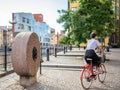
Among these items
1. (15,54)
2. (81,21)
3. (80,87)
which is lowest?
(80,87)

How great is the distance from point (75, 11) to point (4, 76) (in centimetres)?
1356

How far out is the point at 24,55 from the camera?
380 inches

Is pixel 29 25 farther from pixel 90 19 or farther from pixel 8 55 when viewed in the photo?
pixel 90 19

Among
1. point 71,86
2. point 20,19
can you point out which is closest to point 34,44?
point 71,86

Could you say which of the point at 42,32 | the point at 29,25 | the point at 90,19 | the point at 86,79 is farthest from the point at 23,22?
the point at 86,79

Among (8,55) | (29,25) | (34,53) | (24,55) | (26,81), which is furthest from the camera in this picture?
(29,25)

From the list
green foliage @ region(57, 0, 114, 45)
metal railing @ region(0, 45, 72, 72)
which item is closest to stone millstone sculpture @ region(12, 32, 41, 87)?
metal railing @ region(0, 45, 72, 72)

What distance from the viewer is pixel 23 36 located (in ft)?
33.3

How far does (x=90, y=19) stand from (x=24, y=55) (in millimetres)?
14747

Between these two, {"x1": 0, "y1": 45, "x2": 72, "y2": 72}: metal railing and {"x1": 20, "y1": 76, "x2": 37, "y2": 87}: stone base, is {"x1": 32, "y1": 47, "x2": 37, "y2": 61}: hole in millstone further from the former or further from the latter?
{"x1": 0, "y1": 45, "x2": 72, "y2": 72}: metal railing

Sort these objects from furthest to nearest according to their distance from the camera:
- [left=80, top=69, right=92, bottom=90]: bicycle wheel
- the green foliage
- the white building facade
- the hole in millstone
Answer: the white building facade < the green foliage < the hole in millstone < [left=80, top=69, right=92, bottom=90]: bicycle wheel

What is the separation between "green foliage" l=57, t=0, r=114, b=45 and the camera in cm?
2361

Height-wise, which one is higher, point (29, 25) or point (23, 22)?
point (23, 22)

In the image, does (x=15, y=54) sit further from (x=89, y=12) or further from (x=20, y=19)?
(x=20, y=19)
